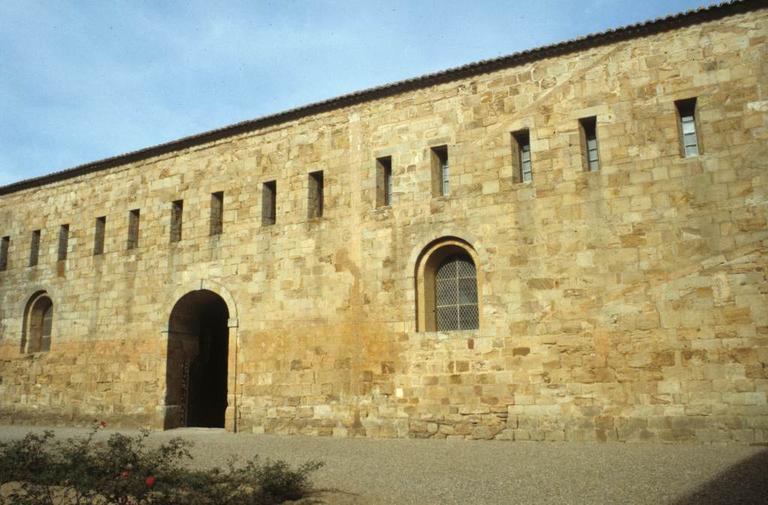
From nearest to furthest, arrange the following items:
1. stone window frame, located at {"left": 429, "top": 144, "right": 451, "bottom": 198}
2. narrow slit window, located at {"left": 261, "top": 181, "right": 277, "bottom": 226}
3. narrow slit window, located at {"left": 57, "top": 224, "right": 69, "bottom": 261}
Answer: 1. stone window frame, located at {"left": 429, "top": 144, "right": 451, "bottom": 198}
2. narrow slit window, located at {"left": 261, "top": 181, "right": 277, "bottom": 226}
3. narrow slit window, located at {"left": 57, "top": 224, "right": 69, "bottom": 261}

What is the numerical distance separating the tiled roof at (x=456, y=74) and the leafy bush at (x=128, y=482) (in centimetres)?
836

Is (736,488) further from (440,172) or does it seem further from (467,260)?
(440,172)

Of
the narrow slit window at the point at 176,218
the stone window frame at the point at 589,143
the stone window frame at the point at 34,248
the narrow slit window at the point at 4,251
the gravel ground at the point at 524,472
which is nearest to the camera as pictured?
the gravel ground at the point at 524,472

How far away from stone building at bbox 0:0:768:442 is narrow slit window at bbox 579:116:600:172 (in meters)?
0.06

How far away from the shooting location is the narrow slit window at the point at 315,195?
13.9 metres

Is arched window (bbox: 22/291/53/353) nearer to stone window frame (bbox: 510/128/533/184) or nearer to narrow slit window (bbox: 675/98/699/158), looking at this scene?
stone window frame (bbox: 510/128/533/184)

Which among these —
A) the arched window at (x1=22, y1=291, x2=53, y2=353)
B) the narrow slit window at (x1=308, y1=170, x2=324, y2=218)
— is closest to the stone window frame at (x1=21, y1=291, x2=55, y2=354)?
the arched window at (x1=22, y1=291, x2=53, y2=353)

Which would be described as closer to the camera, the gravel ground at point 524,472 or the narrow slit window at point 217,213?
the gravel ground at point 524,472

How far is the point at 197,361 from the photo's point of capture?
16047 millimetres

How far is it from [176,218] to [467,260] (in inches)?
312

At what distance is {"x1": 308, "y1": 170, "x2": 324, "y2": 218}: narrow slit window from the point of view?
13.9 meters

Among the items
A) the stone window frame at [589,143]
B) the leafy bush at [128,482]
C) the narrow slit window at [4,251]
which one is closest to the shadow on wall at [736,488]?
the leafy bush at [128,482]

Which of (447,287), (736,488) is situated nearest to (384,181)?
(447,287)

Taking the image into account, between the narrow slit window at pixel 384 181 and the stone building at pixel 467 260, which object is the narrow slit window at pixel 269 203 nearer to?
the stone building at pixel 467 260
